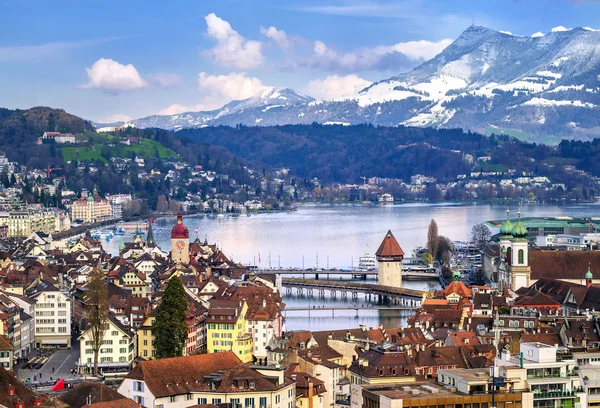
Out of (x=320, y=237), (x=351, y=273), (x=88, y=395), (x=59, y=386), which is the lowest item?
(x=351, y=273)

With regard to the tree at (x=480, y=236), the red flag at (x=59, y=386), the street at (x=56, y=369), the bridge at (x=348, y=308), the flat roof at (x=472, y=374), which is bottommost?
the bridge at (x=348, y=308)

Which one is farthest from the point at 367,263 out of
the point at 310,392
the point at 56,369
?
the point at 310,392

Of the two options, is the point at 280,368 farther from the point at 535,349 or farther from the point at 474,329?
the point at 474,329

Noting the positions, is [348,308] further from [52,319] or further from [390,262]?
[52,319]

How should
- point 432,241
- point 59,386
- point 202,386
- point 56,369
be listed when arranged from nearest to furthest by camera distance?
point 202,386, point 59,386, point 56,369, point 432,241

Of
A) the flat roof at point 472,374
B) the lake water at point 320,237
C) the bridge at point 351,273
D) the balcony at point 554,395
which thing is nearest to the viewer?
the flat roof at point 472,374

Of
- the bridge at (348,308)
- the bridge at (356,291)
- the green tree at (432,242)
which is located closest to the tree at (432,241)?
the green tree at (432,242)

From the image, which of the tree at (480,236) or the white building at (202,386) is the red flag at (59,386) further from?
the tree at (480,236)

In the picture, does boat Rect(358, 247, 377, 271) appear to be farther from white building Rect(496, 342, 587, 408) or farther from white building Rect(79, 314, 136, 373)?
white building Rect(496, 342, 587, 408)
